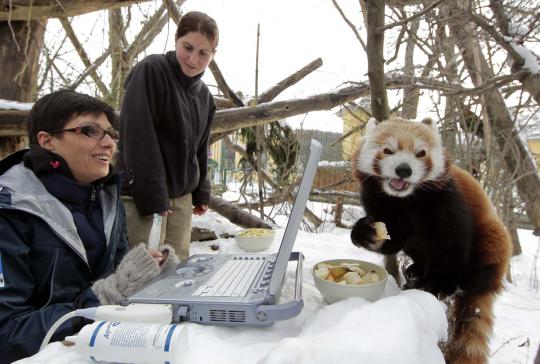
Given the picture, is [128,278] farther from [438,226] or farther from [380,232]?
[438,226]

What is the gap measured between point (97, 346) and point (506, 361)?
2.27 metres

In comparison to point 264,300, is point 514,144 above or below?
above

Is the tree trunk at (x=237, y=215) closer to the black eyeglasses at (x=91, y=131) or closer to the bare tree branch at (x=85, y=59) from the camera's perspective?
the bare tree branch at (x=85, y=59)

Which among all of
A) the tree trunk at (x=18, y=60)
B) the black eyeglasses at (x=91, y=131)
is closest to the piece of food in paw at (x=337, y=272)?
the black eyeglasses at (x=91, y=131)

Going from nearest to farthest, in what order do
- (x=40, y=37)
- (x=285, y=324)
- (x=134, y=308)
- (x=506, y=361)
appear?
(x=134, y=308)
(x=285, y=324)
(x=506, y=361)
(x=40, y=37)

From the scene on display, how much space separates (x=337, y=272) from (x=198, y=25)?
1.56 meters

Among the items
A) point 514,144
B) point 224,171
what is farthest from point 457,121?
point 224,171

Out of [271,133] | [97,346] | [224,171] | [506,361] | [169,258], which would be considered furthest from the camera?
[224,171]

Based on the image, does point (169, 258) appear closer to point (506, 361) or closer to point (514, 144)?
point (506, 361)

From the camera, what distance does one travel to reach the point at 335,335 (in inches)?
27.6

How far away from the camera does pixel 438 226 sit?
1.11 meters

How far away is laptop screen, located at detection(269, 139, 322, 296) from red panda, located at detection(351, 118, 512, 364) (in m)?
0.46

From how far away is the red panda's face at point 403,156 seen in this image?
111cm

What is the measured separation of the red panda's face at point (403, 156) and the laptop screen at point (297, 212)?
1.49 ft
